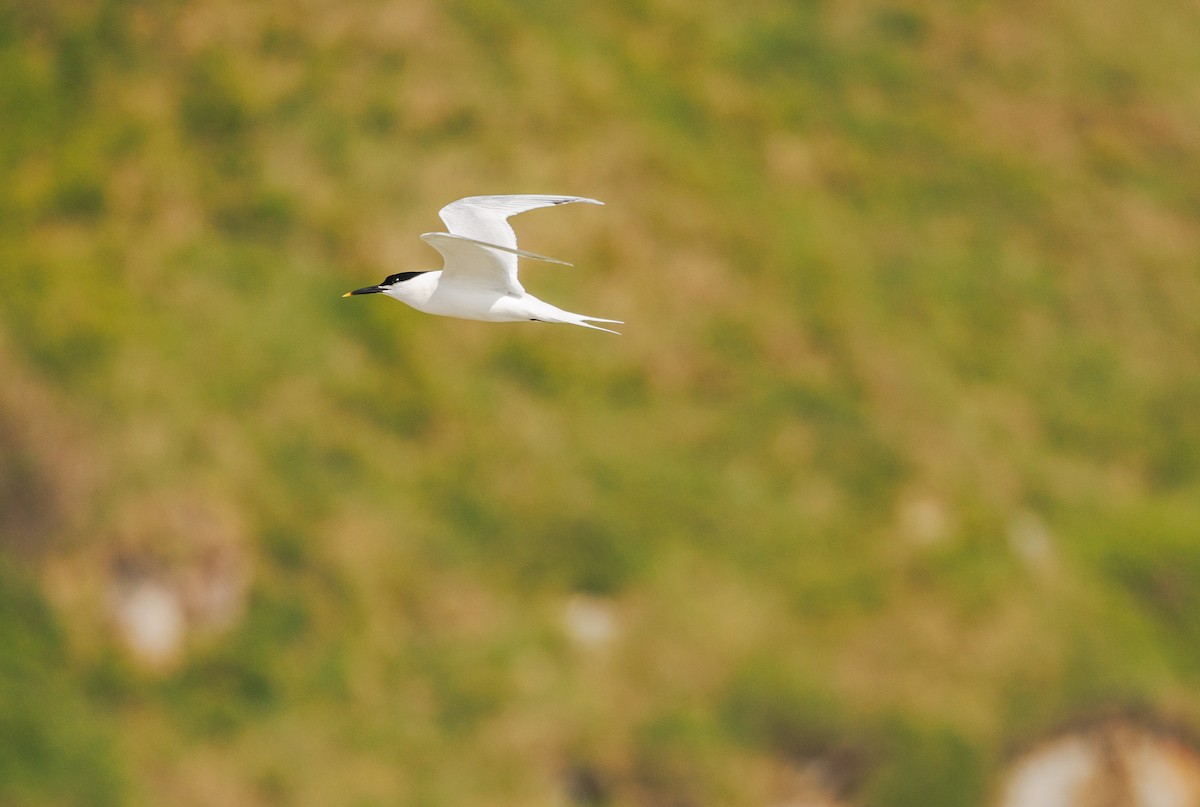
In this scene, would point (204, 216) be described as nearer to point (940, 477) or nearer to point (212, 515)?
point (212, 515)

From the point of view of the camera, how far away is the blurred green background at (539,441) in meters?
18.0

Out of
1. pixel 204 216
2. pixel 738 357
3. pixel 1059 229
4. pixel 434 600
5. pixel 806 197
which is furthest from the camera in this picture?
pixel 1059 229

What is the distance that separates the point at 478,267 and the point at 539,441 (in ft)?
31.0

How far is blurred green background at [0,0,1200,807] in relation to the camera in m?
18.0

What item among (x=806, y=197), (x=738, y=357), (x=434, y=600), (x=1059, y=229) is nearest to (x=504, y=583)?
(x=434, y=600)

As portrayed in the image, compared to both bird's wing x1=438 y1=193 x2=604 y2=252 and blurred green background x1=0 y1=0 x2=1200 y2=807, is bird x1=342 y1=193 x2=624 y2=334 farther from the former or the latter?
blurred green background x1=0 y1=0 x2=1200 y2=807

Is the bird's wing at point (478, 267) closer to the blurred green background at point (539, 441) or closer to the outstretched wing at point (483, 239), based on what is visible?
the outstretched wing at point (483, 239)

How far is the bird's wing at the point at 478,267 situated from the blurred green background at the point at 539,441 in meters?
8.12

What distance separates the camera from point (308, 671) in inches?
714

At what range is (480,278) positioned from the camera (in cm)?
1111

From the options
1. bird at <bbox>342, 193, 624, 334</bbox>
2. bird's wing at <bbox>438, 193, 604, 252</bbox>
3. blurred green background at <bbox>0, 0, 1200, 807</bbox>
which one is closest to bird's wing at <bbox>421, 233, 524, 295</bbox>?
bird at <bbox>342, 193, 624, 334</bbox>

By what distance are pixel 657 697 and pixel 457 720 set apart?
235 cm

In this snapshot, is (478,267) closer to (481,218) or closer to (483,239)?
(483,239)

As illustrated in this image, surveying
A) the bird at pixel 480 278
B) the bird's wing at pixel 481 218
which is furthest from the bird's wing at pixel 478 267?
the bird's wing at pixel 481 218
